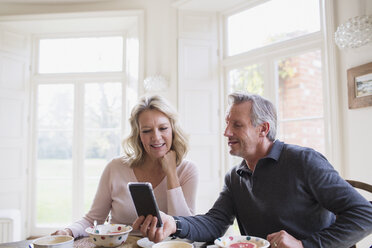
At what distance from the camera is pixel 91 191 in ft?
15.5

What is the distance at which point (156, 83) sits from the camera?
4.05m

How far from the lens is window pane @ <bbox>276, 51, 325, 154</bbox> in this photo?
326 centimetres

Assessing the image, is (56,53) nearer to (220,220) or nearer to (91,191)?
(91,191)

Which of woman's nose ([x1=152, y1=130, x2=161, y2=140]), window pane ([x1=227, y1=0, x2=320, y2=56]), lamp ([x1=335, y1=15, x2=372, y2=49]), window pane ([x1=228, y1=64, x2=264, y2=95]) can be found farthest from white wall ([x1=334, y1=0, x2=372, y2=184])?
woman's nose ([x1=152, y1=130, x2=161, y2=140])

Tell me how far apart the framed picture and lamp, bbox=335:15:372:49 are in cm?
18

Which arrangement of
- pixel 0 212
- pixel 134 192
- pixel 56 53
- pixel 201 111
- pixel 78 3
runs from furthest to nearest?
pixel 56 53 → pixel 78 3 → pixel 201 111 → pixel 0 212 → pixel 134 192

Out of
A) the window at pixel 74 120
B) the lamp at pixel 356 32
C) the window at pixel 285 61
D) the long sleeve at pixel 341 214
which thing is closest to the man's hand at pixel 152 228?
the long sleeve at pixel 341 214

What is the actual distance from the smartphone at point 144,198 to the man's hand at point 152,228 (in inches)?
0.7

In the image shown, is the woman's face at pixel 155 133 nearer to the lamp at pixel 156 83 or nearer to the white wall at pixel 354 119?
the white wall at pixel 354 119

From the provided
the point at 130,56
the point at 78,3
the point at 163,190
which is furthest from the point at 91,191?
the point at 163,190

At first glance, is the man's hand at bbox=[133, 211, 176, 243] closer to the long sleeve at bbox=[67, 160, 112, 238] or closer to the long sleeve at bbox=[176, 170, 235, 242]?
the long sleeve at bbox=[176, 170, 235, 242]

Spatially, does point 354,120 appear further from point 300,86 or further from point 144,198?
point 144,198

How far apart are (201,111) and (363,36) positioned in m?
2.05

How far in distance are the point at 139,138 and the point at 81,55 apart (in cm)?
328
